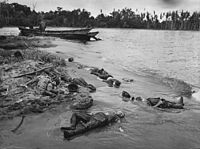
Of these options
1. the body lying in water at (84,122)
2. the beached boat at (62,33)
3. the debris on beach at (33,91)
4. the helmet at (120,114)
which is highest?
the beached boat at (62,33)

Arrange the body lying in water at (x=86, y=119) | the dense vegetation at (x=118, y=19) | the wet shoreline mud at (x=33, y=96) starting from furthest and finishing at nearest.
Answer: the dense vegetation at (x=118, y=19) → the wet shoreline mud at (x=33, y=96) → the body lying in water at (x=86, y=119)

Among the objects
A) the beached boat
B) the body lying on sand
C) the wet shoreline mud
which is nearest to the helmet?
the body lying on sand

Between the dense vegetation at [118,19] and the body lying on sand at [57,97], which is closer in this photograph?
the body lying on sand at [57,97]

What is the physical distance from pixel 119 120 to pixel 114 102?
1.85m

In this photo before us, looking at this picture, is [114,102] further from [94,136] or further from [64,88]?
[94,136]

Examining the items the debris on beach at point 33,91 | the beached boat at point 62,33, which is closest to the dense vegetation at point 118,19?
the beached boat at point 62,33

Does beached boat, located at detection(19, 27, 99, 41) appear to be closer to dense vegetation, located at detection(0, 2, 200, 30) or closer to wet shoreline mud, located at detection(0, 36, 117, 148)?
wet shoreline mud, located at detection(0, 36, 117, 148)

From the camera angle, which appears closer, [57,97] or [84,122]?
[84,122]

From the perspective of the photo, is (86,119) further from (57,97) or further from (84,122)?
(57,97)

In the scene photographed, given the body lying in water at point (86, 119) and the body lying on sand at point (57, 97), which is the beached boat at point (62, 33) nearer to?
the body lying on sand at point (57, 97)

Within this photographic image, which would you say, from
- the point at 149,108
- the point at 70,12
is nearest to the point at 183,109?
the point at 149,108

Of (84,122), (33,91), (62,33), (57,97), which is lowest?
(84,122)

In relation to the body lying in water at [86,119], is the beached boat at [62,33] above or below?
above

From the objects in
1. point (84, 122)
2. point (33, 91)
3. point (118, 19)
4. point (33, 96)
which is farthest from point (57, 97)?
point (118, 19)
